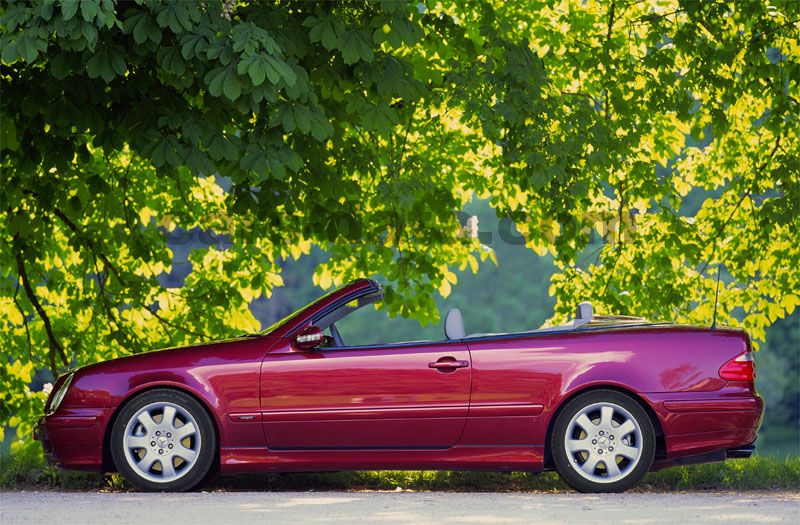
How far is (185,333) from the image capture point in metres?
15.7

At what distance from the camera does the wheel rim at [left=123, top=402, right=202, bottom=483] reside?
26.6 ft

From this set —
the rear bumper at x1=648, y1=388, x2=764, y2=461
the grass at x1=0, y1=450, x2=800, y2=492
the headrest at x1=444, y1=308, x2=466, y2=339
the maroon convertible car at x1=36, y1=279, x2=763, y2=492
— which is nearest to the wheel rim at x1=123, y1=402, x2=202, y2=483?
the maroon convertible car at x1=36, y1=279, x2=763, y2=492

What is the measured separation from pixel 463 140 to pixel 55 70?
23.7ft

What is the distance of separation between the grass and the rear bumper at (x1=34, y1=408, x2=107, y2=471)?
0.66m

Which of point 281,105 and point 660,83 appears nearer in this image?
point 281,105

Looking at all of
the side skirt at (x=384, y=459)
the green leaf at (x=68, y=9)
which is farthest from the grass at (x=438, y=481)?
the green leaf at (x=68, y=9)

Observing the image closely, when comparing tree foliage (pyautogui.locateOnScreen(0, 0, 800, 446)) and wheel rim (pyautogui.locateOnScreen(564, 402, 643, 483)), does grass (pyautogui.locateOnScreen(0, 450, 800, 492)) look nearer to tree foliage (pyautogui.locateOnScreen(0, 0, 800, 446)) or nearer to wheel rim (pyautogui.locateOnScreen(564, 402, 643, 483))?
wheel rim (pyautogui.locateOnScreen(564, 402, 643, 483))

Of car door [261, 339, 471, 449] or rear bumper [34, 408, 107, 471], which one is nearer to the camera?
car door [261, 339, 471, 449]

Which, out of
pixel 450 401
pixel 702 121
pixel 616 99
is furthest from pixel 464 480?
pixel 702 121

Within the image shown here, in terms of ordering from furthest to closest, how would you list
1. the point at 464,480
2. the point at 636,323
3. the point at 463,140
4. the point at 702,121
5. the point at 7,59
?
the point at 463,140
the point at 702,121
the point at 464,480
the point at 636,323
the point at 7,59

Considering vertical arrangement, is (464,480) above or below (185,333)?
below

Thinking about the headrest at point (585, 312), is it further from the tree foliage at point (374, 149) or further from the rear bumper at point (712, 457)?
the tree foliage at point (374, 149)

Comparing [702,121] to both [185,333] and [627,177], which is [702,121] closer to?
[627,177]

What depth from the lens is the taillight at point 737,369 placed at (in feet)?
26.3
